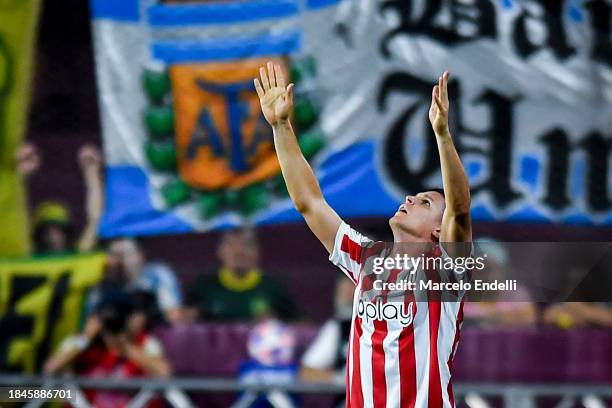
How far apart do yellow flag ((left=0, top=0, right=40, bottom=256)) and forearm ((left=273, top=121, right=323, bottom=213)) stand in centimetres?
310

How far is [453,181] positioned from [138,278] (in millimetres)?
3050

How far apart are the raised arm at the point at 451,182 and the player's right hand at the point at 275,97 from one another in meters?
0.47

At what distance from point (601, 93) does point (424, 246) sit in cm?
255

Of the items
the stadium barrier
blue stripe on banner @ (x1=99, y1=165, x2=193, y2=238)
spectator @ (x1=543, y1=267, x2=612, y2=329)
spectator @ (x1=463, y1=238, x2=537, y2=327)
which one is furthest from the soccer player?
blue stripe on banner @ (x1=99, y1=165, x2=193, y2=238)

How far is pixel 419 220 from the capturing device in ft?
12.4

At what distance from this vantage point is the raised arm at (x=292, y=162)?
3.84m

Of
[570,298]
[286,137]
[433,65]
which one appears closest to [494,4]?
[433,65]

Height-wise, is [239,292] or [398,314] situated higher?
[239,292]

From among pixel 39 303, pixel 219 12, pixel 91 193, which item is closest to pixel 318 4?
pixel 219 12

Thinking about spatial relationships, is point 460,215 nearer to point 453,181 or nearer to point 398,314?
point 453,181

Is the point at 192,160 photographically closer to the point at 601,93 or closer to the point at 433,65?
the point at 433,65

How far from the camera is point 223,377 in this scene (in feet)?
19.6

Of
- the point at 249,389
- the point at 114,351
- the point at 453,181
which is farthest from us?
the point at 114,351

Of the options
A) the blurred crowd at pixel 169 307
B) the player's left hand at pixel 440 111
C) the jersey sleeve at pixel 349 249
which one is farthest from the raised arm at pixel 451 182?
the blurred crowd at pixel 169 307
